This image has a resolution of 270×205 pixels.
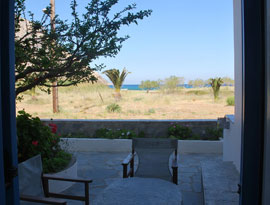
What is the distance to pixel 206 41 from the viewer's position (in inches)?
1439

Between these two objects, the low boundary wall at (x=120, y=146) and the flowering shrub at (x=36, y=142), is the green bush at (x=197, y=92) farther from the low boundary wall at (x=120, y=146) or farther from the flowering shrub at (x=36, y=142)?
the flowering shrub at (x=36, y=142)

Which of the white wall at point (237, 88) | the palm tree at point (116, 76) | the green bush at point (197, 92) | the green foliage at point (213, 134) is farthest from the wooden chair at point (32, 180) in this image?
the green bush at point (197, 92)

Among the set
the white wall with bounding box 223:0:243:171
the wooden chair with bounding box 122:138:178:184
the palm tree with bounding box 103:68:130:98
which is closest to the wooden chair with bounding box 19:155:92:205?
the wooden chair with bounding box 122:138:178:184

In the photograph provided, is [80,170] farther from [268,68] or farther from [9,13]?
[268,68]

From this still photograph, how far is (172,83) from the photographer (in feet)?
91.2

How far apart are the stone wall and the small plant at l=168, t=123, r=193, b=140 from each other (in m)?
0.23

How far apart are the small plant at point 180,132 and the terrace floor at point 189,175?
0.85 meters

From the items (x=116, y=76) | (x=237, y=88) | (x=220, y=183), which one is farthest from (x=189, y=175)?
(x=116, y=76)

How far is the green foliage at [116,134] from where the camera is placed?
6.72 meters

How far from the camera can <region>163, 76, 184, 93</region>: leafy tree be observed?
27.6 meters

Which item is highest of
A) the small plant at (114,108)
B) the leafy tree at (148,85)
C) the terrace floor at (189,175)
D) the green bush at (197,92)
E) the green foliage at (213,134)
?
the leafy tree at (148,85)

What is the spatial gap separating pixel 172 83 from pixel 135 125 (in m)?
21.1

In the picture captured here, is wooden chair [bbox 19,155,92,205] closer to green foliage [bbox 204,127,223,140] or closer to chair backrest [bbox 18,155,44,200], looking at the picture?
chair backrest [bbox 18,155,44,200]

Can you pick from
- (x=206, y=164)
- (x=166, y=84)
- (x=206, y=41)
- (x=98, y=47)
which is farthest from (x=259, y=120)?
(x=206, y=41)
